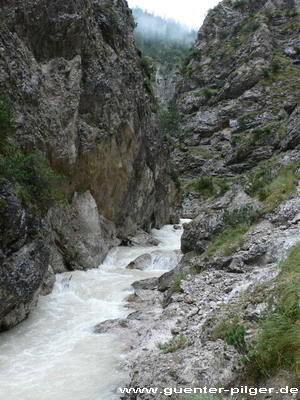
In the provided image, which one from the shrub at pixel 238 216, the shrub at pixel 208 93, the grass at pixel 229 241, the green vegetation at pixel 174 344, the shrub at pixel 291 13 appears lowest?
the green vegetation at pixel 174 344

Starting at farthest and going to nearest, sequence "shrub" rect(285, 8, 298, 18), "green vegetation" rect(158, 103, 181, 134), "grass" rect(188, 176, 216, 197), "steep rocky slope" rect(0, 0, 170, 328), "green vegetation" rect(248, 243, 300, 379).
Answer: "shrub" rect(285, 8, 298, 18) < "green vegetation" rect(158, 103, 181, 134) < "grass" rect(188, 176, 216, 197) < "steep rocky slope" rect(0, 0, 170, 328) < "green vegetation" rect(248, 243, 300, 379)

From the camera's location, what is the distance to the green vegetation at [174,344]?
694 cm

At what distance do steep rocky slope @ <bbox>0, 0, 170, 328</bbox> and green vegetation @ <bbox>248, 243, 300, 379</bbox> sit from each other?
25.8ft

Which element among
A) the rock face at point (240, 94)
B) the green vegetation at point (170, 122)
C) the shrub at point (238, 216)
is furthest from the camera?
the green vegetation at point (170, 122)

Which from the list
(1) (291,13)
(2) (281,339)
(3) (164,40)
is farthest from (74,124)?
(3) (164,40)

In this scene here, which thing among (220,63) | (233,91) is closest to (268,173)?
(233,91)

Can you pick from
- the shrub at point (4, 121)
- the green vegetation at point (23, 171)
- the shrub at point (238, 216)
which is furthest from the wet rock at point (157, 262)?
the shrub at point (4, 121)

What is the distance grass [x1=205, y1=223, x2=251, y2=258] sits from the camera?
11273 millimetres

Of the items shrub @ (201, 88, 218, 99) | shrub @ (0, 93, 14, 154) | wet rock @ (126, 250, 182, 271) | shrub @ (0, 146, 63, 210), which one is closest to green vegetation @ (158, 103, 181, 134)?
shrub @ (201, 88, 218, 99)

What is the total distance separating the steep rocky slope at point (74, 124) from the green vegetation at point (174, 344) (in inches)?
216

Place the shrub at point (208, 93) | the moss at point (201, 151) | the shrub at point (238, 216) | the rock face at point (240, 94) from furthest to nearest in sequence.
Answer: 1. the shrub at point (208, 93)
2. the moss at point (201, 151)
3. the rock face at point (240, 94)
4. the shrub at point (238, 216)

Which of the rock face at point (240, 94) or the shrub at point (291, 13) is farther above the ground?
the shrub at point (291, 13)

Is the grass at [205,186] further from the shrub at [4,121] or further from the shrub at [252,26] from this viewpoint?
the shrub at [252,26]

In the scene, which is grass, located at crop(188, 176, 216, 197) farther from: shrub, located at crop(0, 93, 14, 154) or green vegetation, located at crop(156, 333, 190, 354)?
green vegetation, located at crop(156, 333, 190, 354)
